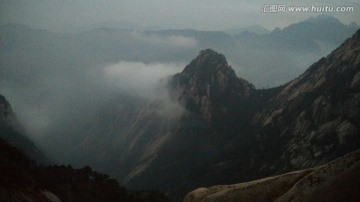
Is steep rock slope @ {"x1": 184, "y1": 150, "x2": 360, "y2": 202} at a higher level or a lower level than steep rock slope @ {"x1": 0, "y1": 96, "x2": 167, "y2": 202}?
lower

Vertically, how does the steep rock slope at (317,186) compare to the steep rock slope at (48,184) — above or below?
below

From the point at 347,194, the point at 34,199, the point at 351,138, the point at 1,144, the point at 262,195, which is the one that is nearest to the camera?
the point at 347,194

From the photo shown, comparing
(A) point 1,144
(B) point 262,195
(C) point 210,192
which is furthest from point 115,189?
(B) point 262,195

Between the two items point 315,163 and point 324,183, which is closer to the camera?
point 324,183

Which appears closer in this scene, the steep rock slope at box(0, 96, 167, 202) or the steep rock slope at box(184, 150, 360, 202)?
the steep rock slope at box(184, 150, 360, 202)

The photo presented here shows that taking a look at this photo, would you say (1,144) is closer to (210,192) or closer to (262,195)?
(210,192)

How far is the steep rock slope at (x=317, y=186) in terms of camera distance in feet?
95.9

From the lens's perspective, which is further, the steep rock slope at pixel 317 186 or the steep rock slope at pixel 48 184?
the steep rock slope at pixel 48 184

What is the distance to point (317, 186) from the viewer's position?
32125mm

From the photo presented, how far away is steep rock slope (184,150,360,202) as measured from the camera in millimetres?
29219

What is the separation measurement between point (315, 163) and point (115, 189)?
105 m

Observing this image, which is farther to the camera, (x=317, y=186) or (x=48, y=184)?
(x=48, y=184)

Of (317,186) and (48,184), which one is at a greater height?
(48,184)

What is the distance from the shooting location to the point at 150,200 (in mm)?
102938
